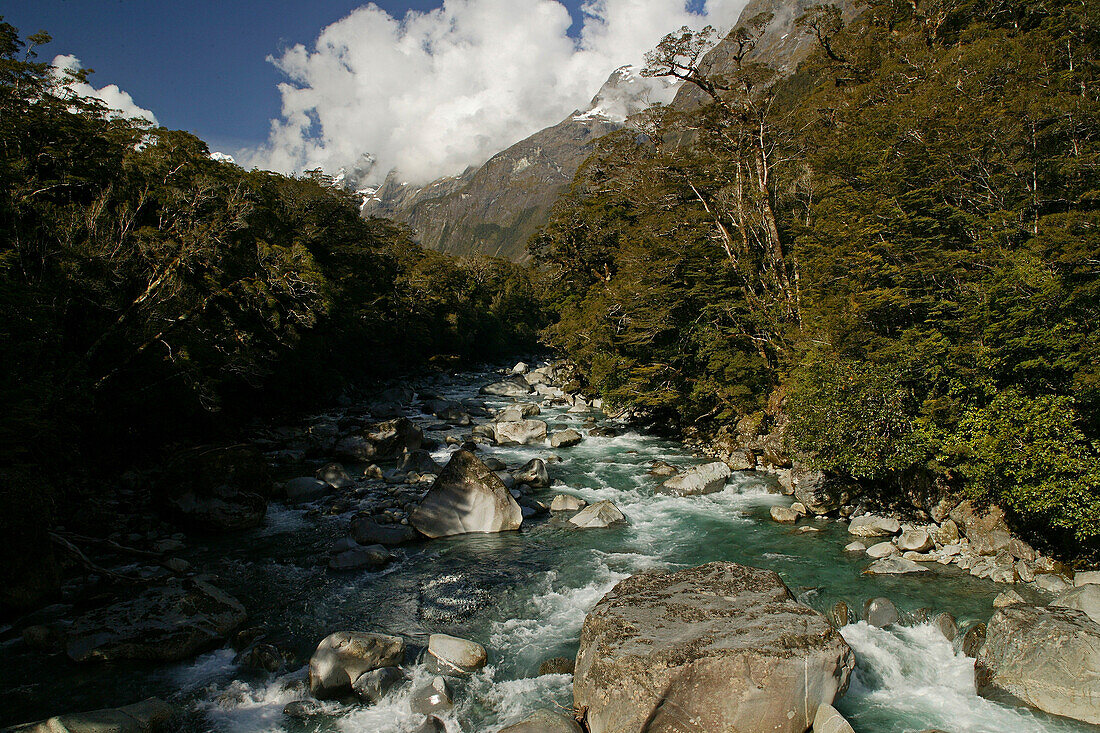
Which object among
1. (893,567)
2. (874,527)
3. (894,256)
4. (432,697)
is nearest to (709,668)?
(432,697)

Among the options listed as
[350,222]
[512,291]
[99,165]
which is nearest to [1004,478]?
[99,165]

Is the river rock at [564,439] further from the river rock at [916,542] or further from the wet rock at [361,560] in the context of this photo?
the river rock at [916,542]

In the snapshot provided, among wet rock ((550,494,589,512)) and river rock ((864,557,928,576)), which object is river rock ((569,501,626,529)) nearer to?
wet rock ((550,494,589,512))

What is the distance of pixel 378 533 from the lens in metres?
13.6

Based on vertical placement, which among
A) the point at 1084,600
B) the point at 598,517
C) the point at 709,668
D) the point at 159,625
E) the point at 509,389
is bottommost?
the point at 1084,600

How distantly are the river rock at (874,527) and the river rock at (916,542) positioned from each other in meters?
0.71

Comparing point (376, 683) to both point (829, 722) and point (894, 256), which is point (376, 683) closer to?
point (829, 722)

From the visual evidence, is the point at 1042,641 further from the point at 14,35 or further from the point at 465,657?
the point at 14,35

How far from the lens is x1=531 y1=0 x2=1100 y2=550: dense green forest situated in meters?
10.1

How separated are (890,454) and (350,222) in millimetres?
35011

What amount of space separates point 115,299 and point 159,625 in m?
Result: 10.7

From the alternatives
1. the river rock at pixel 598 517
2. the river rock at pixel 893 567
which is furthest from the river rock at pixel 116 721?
the river rock at pixel 893 567

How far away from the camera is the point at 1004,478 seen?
10.2 m

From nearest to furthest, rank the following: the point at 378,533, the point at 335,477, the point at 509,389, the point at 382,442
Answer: the point at 378,533 → the point at 335,477 → the point at 382,442 → the point at 509,389
